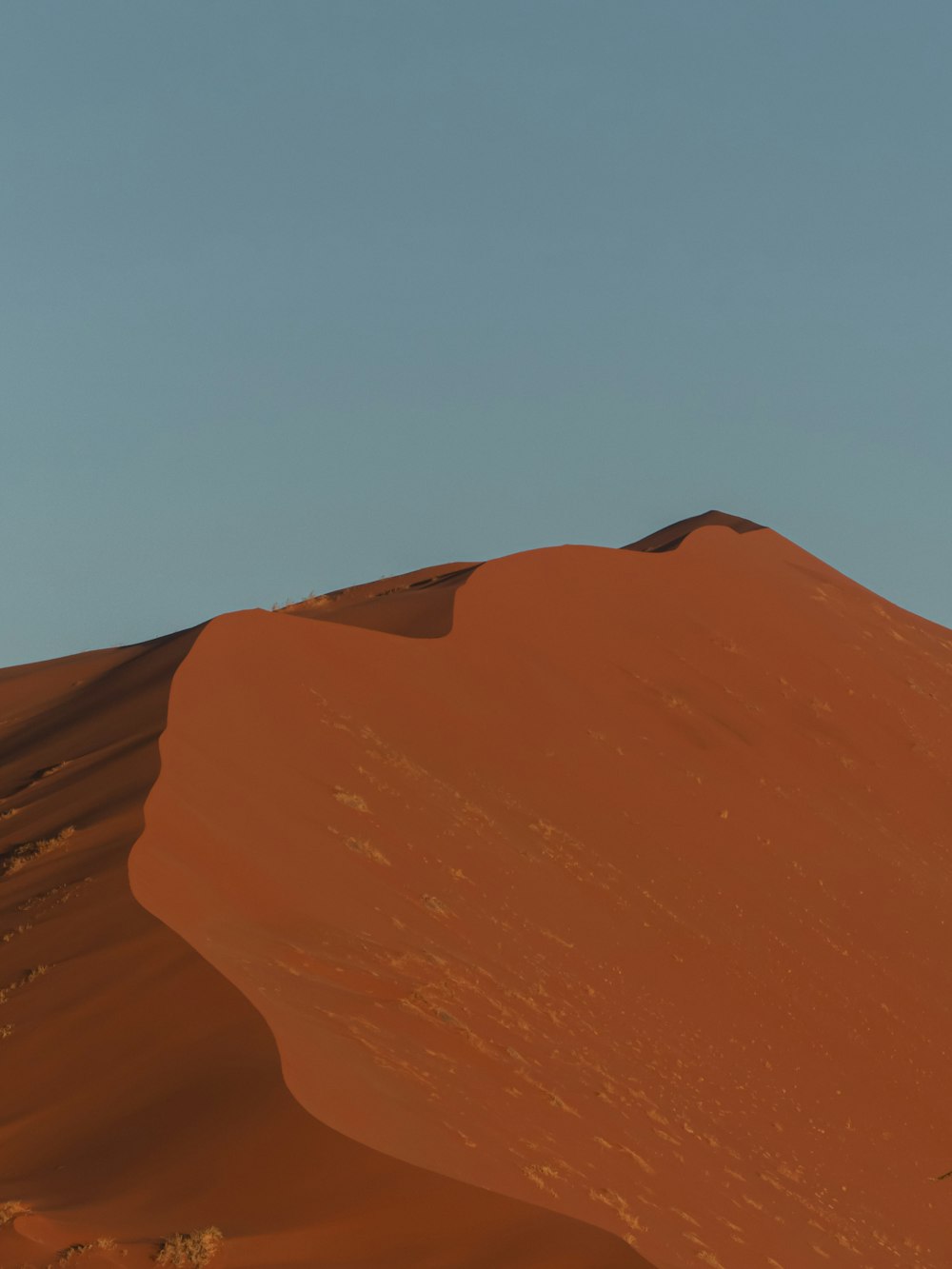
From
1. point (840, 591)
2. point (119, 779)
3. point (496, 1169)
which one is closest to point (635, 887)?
point (119, 779)

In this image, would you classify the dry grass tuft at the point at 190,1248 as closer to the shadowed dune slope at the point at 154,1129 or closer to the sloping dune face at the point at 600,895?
the shadowed dune slope at the point at 154,1129

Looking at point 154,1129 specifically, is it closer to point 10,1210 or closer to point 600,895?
point 10,1210

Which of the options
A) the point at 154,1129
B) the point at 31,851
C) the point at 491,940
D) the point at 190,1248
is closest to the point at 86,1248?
the point at 190,1248

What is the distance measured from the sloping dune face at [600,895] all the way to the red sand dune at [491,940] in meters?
0.05

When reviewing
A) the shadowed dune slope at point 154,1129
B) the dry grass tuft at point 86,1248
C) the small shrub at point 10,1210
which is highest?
the shadowed dune slope at point 154,1129

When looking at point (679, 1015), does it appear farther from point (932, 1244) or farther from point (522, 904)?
point (932, 1244)

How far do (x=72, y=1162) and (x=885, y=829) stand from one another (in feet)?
55.9

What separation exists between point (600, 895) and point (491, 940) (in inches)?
128

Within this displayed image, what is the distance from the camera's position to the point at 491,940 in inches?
613

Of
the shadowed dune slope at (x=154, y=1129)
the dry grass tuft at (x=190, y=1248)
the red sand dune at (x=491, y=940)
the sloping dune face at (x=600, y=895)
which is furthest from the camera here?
the sloping dune face at (x=600, y=895)

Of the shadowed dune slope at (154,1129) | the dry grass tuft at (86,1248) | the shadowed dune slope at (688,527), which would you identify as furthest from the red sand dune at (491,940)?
the shadowed dune slope at (688,527)

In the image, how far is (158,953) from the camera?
1217 centimetres

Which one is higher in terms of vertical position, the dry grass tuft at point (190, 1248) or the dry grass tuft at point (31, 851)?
the dry grass tuft at point (31, 851)

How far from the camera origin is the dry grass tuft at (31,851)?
14867mm
